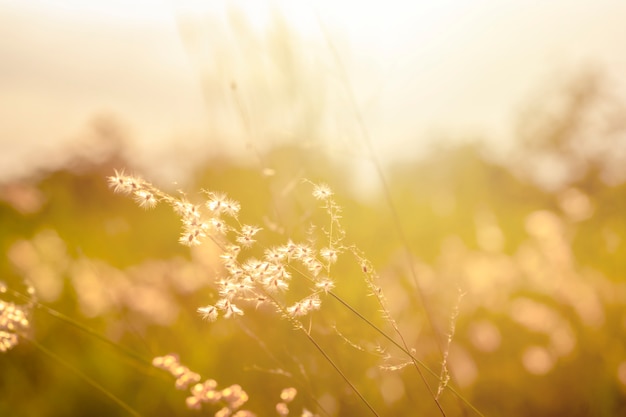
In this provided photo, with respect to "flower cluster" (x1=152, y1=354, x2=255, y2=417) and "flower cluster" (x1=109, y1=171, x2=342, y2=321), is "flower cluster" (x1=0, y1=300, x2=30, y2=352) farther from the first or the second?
"flower cluster" (x1=109, y1=171, x2=342, y2=321)

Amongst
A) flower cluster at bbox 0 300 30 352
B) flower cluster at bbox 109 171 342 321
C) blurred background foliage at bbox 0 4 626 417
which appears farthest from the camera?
blurred background foliage at bbox 0 4 626 417

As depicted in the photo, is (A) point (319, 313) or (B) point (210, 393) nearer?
(B) point (210, 393)

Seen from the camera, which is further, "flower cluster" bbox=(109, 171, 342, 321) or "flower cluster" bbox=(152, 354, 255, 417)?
"flower cluster" bbox=(152, 354, 255, 417)

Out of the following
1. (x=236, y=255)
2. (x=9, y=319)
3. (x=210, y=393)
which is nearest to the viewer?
(x=236, y=255)

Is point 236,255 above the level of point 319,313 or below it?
above

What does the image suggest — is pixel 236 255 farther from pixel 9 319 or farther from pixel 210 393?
pixel 9 319

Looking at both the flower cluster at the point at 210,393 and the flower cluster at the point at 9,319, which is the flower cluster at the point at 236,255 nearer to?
the flower cluster at the point at 210,393

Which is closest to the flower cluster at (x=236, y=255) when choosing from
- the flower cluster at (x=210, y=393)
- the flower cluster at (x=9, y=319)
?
the flower cluster at (x=210, y=393)

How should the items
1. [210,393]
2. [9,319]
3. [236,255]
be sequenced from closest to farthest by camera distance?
[236,255], [210,393], [9,319]

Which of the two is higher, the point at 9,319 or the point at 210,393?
the point at 9,319

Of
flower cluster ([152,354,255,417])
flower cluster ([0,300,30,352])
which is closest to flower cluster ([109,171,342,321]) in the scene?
flower cluster ([152,354,255,417])

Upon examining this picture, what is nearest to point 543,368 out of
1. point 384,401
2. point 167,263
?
point 384,401

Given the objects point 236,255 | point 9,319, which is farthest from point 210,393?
point 9,319

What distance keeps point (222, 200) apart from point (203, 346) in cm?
231
